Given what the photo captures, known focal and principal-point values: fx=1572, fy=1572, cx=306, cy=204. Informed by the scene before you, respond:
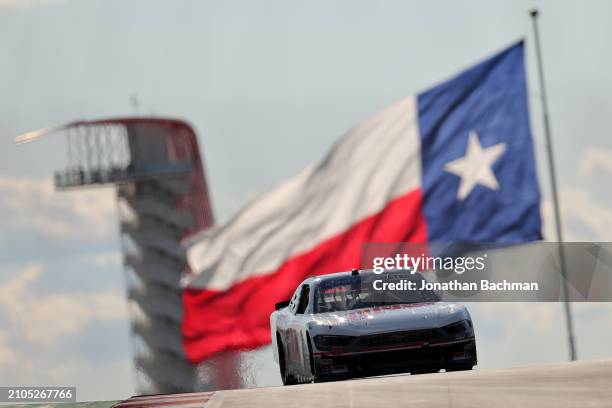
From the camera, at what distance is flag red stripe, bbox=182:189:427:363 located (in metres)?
29.4

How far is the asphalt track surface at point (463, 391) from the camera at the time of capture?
11867 mm

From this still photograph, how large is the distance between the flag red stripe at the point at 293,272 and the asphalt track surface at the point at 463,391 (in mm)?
13889

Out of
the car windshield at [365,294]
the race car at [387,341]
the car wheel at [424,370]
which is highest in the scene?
the car windshield at [365,294]

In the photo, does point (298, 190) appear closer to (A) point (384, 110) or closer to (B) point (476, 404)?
(A) point (384, 110)

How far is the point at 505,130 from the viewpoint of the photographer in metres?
30.2

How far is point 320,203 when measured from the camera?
1188 inches

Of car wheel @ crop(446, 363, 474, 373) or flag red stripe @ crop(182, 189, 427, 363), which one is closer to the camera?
car wheel @ crop(446, 363, 474, 373)

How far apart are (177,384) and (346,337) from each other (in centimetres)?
10939

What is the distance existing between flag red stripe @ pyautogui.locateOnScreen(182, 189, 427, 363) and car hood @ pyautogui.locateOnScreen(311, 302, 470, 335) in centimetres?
1239

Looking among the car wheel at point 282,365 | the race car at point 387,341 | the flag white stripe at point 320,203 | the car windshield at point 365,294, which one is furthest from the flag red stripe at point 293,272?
the race car at point 387,341

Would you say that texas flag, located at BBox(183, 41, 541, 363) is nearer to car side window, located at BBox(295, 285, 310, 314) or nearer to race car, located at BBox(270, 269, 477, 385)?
car side window, located at BBox(295, 285, 310, 314)

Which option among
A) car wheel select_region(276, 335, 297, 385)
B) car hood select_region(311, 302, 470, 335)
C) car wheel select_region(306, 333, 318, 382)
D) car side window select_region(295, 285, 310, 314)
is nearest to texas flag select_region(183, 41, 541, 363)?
car wheel select_region(276, 335, 297, 385)

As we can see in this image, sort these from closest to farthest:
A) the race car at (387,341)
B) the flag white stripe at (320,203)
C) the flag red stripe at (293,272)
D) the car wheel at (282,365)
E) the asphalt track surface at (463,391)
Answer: the asphalt track surface at (463,391) → the race car at (387,341) → the car wheel at (282,365) → the flag red stripe at (293,272) → the flag white stripe at (320,203)

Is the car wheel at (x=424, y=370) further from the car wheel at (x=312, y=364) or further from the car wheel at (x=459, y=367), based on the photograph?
the car wheel at (x=312, y=364)
